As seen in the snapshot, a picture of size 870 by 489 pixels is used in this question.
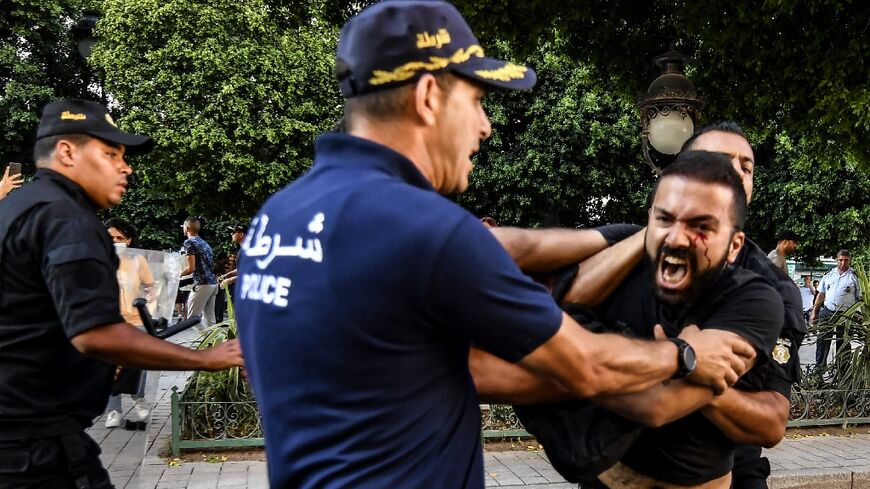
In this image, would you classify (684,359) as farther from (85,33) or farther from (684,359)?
(85,33)

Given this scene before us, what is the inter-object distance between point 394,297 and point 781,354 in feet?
4.83

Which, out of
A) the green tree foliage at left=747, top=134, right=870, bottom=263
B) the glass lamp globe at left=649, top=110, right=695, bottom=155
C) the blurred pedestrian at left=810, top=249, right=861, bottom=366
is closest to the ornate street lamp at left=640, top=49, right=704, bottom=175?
the glass lamp globe at left=649, top=110, right=695, bottom=155

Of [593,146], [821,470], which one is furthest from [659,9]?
[593,146]

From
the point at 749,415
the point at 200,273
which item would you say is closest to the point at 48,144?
the point at 749,415

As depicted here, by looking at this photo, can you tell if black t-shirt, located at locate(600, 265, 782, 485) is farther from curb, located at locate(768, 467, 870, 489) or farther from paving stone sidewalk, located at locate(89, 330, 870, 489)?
curb, located at locate(768, 467, 870, 489)

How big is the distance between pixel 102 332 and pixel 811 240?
22.1m

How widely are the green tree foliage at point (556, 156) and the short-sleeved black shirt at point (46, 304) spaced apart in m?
20.0

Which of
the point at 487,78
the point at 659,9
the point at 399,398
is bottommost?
the point at 399,398

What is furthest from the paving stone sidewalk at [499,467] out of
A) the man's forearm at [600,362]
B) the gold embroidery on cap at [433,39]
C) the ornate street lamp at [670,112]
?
the gold embroidery on cap at [433,39]

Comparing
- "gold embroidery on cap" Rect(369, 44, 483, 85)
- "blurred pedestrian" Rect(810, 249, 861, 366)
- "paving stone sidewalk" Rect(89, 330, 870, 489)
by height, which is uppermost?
"gold embroidery on cap" Rect(369, 44, 483, 85)

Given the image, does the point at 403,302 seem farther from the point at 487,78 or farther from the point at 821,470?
the point at 821,470

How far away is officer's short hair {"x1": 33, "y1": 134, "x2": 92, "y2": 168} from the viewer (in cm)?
286

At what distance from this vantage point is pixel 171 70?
24.4 metres

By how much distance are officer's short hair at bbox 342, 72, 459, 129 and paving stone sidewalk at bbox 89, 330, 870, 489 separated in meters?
4.34
